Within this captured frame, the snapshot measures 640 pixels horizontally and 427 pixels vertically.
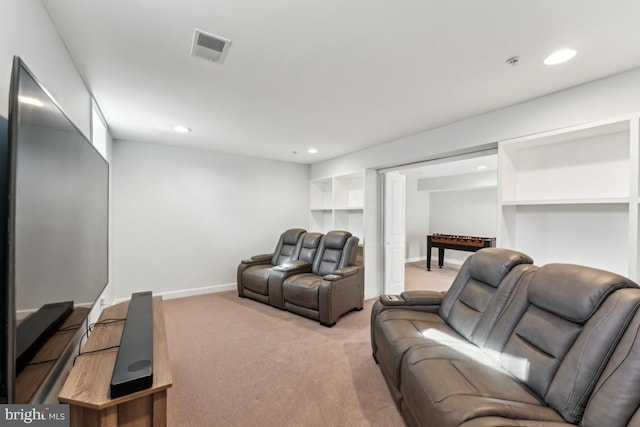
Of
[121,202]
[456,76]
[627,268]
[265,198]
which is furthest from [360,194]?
[121,202]

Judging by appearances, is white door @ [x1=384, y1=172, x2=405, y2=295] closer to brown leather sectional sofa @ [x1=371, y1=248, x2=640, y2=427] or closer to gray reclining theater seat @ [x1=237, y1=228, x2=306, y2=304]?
gray reclining theater seat @ [x1=237, y1=228, x2=306, y2=304]

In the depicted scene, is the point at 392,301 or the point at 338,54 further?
the point at 392,301

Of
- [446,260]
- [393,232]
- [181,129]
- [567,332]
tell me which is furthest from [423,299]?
[446,260]

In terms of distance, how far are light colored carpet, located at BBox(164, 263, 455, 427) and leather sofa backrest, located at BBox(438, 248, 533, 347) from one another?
792 millimetres

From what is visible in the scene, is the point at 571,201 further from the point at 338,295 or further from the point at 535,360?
the point at 338,295

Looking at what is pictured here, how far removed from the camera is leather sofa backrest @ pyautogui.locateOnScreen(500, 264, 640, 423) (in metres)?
1.18

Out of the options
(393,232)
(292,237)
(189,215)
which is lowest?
(292,237)

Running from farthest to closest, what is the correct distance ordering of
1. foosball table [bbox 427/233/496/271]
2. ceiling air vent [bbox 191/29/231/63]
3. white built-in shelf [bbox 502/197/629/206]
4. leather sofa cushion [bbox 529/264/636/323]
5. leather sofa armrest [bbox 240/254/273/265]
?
1. foosball table [bbox 427/233/496/271]
2. leather sofa armrest [bbox 240/254/273/265]
3. white built-in shelf [bbox 502/197/629/206]
4. ceiling air vent [bbox 191/29/231/63]
5. leather sofa cushion [bbox 529/264/636/323]

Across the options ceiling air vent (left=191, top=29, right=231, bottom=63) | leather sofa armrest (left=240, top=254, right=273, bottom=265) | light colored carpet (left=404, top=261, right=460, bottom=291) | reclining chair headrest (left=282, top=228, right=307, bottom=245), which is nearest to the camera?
ceiling air vent (left=191, top=29, right=231, bottom=63)

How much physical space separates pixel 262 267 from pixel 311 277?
1.05 metres

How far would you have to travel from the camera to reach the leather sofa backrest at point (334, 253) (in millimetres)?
3832

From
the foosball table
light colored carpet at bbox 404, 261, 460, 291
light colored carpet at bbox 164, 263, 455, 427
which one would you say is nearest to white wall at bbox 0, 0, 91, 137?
light colored carpet at bbox 164, 263, 455, 427

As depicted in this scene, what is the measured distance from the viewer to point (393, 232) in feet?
14.8

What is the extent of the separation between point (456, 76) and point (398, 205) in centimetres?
275
